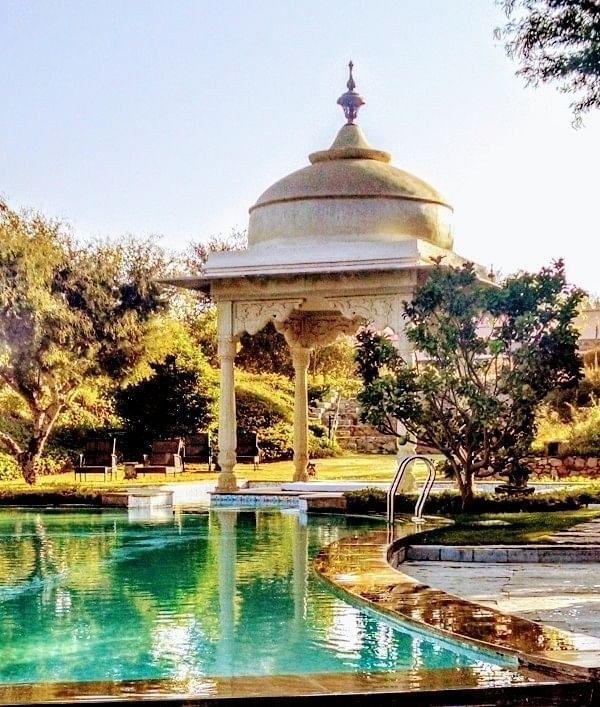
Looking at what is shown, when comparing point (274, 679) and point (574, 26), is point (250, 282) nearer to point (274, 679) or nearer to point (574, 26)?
point (574, 26)

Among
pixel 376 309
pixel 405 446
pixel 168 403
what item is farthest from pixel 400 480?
pixel 168 403

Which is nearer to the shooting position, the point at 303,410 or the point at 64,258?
the point at 303,410

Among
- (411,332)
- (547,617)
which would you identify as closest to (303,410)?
(411,332)

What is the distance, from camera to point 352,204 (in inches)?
691

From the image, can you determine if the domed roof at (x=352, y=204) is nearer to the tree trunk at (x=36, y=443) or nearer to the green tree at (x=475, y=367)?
the green tree at (x=475, y=367)

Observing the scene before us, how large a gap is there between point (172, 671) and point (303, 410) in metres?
15.3

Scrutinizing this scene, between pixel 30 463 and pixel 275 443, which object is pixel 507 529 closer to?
pixel 30 463

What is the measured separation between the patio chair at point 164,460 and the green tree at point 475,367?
10486 millimetres

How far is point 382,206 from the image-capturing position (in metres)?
17.5

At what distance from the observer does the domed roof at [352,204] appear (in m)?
17.5

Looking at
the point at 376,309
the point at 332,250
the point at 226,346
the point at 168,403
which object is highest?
the point at 332,250

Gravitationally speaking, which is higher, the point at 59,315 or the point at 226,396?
the point at 59,315

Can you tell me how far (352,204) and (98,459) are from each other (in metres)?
8.04

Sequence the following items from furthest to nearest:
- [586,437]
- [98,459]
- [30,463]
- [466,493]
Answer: [586,437]
[98,459]
[30,463]
[466,493]
